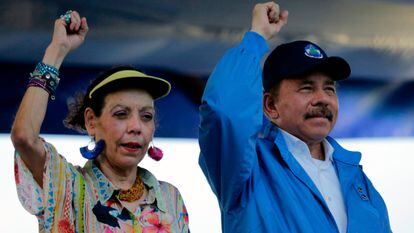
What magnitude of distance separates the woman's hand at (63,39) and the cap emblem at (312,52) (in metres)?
0.60

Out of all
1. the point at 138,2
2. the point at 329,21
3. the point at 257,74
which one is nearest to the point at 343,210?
the point at 257,74

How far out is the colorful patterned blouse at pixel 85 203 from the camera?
6.56 feet

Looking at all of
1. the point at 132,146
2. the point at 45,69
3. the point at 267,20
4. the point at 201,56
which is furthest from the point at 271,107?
the point at 201,56

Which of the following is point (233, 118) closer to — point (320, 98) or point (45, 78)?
point (320, 98)

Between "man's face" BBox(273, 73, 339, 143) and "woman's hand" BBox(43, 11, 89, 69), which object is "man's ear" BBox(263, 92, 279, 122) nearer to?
"man's face" BBox(273, 73, 339, 143)

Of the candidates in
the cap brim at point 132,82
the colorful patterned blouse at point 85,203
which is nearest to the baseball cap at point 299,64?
the cap brim at point 132,82

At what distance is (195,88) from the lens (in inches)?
143

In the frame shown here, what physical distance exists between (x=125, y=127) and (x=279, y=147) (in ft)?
1.44

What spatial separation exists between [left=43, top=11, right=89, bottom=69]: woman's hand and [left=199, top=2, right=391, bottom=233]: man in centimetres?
47

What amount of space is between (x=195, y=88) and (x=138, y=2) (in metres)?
0.51

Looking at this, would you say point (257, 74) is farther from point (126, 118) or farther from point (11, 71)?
point (11, 71)

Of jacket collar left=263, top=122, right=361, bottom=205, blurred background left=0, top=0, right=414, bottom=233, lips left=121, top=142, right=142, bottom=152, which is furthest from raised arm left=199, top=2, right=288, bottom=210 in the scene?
blurred background left=0, top=0, right=414, bottom=233

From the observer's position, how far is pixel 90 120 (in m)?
2.29

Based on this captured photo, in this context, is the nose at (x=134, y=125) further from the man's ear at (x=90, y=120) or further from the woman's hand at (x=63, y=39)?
the woman's hand at (x=63, y=39)
